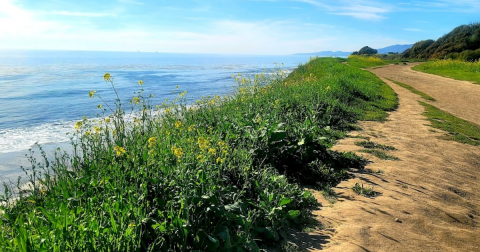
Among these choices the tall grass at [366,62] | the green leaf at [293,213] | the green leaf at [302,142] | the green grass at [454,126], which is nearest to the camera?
the green leaf at [293,213]

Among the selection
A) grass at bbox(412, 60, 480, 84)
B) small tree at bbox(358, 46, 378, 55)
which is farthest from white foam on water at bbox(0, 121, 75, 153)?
small tree at bbox(358, 46, 378, 55)

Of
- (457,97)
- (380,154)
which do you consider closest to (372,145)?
(380,154)

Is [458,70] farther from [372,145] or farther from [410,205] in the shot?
[410,205]

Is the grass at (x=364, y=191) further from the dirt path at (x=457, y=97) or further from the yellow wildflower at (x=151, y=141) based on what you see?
the dirt path at (x=457, y=97)

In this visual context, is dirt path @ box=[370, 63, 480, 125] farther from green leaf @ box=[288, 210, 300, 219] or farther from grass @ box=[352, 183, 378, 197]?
green leaf @ box=[288, 210, 300, 219]

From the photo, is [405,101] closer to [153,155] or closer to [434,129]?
[434,129]

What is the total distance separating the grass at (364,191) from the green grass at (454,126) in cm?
492

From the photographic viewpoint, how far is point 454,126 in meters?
10.3

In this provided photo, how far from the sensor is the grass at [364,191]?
5237mm

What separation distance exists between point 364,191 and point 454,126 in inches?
268

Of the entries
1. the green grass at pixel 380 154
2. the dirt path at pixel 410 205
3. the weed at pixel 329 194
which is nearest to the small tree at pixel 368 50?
the dirt path at pixel 410 205

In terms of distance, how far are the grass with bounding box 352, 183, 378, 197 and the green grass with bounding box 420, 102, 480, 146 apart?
16.1ft

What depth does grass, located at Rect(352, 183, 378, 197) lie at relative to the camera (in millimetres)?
5237

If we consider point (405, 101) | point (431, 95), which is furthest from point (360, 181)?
point (431, 95)
